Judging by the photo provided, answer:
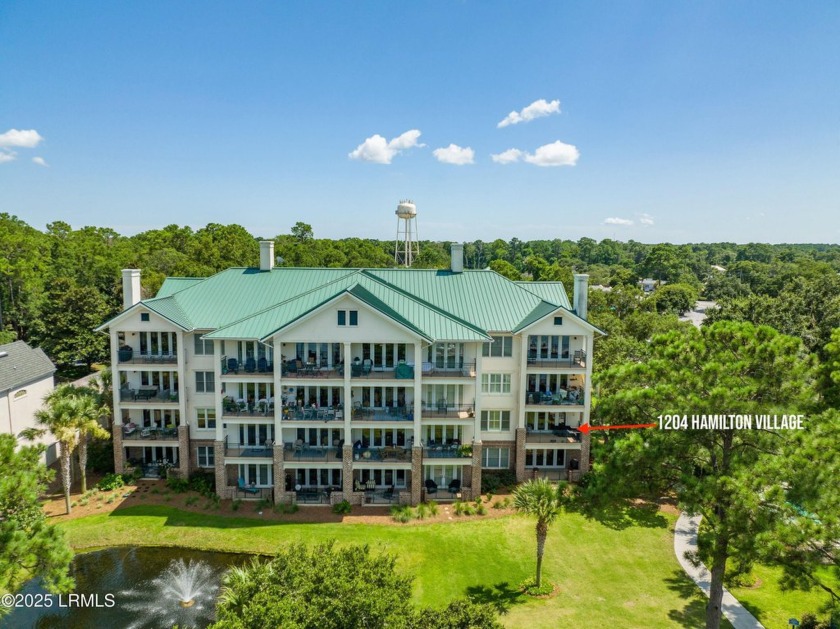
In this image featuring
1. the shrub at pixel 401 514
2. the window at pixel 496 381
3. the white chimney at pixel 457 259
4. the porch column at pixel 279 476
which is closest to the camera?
the shrub at pixel 401 514

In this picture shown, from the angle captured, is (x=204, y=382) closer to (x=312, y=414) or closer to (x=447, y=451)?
(x=312, y=414)

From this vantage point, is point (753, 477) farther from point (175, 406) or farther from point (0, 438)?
point (175, 406)

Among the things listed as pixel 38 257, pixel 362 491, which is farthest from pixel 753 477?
pixel 38 257

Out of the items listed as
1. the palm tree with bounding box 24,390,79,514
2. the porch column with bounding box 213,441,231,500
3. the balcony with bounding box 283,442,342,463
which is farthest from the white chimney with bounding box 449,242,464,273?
the palm tree with bounding box 24,390,79,514

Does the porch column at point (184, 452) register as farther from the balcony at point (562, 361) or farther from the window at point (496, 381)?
the balcony at point (562, 361)

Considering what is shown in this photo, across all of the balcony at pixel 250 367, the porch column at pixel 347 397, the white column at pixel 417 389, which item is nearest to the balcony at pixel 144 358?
the balcony at pixel 250 367

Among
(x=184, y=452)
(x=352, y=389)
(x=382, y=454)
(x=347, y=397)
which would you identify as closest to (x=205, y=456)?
(x=184, y=452)

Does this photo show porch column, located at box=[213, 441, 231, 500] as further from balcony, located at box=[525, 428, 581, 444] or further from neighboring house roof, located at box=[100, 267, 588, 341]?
balcony, located at box=[525, 428, 581, 444]
